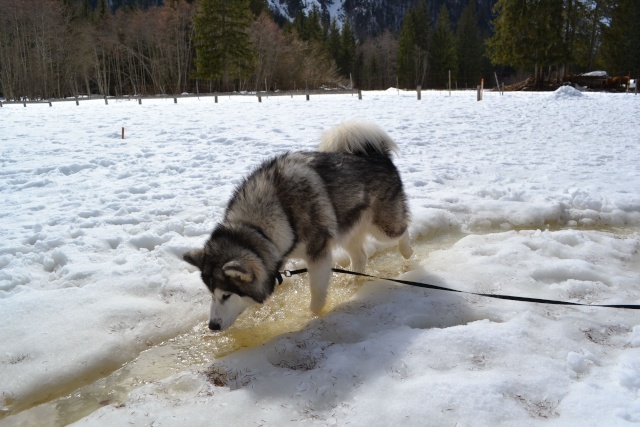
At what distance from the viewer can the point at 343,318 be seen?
3381 millimetres

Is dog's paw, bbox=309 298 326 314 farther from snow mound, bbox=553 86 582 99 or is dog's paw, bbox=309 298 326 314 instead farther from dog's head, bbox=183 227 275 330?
snow mound, bbox=553 86 582 99

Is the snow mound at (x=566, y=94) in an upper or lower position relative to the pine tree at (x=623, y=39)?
lower

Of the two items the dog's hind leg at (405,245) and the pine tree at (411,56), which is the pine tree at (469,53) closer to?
the pine tree at (411,56)

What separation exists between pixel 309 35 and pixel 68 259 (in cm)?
7413

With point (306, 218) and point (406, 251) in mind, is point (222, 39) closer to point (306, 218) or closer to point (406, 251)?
point (406, 251)

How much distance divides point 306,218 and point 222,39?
50759 mm

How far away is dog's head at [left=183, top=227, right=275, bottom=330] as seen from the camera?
3033 mm

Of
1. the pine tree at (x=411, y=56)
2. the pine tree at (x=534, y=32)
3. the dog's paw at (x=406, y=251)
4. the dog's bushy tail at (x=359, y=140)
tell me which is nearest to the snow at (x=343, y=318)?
the dog's paw at (x=406, y=251)

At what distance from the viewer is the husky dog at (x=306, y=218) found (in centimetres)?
311

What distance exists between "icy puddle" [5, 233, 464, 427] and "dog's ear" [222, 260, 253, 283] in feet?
2.05

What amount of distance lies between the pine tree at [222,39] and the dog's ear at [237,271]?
5066 cm

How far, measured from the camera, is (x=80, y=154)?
33.2ft

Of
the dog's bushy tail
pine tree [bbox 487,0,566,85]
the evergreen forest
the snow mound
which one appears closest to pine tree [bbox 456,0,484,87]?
the evergreen forest

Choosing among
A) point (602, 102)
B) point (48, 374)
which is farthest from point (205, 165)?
point (602, 102)
